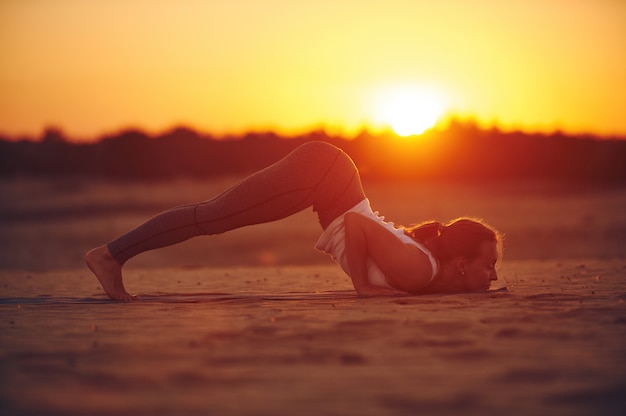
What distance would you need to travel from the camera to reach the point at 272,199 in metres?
5.66

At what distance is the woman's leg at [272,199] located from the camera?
5641 mm

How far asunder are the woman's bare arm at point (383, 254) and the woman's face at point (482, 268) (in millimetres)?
326

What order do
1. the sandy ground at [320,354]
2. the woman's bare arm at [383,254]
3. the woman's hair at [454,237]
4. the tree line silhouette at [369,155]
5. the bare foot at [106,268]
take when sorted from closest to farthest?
the sandy ground at [320,354], the woman's bare arm at [383,254], the woman's hair at [454,237], the bare foot at [106,268], the tree line silhouette at [369,155]

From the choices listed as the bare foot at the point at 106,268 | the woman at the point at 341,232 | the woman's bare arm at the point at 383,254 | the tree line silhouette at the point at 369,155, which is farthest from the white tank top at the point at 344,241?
the tree line silhouette at the point at 369,155

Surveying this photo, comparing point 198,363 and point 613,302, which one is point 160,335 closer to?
point 198,363

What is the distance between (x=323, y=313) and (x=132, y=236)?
5.45 ft

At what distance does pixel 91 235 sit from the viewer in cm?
2183

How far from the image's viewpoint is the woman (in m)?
5.57

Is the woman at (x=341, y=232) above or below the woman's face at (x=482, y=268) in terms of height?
above

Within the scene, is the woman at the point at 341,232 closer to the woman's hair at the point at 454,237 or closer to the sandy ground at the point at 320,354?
the woman's hair at the point at 454,237

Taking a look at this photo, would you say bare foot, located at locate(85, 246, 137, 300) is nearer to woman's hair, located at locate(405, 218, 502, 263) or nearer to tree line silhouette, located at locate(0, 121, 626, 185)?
woman's hair, located at locate(405, 218, 502, 263)

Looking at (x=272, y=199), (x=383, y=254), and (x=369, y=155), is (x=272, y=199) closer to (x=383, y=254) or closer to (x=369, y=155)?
(x=383, y=254)

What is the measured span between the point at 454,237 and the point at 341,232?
735 millimetres

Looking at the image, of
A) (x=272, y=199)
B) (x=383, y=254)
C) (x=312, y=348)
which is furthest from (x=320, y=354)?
(x=272, y=199)
